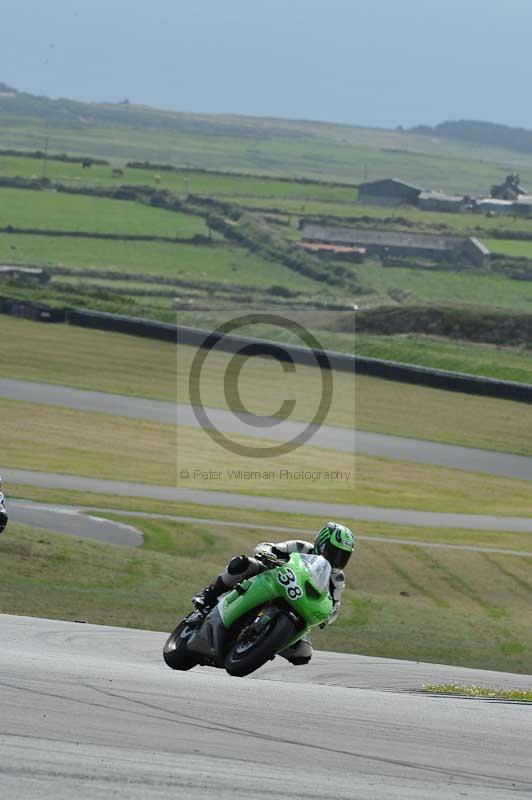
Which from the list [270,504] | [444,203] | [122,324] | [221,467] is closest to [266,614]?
[270,504]

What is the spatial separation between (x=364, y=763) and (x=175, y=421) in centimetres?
3538

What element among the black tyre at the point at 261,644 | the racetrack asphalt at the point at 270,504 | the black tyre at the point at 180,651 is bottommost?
the racetrack asphalt at the point at 270,504

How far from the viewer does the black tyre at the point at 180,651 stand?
13.1m

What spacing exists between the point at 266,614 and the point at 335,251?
106 metres

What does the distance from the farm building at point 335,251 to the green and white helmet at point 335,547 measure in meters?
103

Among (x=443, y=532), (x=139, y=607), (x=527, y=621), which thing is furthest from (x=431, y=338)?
(x=139, y=607)

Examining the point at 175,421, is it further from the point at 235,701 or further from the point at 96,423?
the point at 235,701

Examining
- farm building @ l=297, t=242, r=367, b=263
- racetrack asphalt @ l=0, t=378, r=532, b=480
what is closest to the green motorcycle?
racetrack asphalt @ l=0, t=378, r=532, b=480

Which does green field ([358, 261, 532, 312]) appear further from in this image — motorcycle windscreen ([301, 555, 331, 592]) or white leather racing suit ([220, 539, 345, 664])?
motorcycle windscreen ([301, 555, 331, 592])

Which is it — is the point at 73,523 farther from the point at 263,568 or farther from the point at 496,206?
the point at 496,206

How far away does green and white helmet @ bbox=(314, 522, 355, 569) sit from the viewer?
1240cm

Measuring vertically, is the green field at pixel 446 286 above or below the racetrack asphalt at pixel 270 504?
below

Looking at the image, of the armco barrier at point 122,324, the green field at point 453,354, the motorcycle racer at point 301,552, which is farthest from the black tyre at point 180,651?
the armco barrier at point 122,324

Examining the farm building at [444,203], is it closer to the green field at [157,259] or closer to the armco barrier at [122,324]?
the green field at [157,259]
